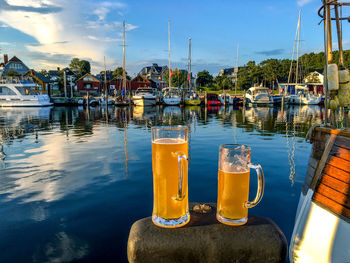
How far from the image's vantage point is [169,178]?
1.45 m

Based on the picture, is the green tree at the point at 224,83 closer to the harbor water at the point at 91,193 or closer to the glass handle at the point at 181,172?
the harbor water at the point at 91,193

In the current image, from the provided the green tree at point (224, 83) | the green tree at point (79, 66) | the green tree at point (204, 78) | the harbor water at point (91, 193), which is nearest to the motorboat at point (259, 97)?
the harbor water at point (91, 193)

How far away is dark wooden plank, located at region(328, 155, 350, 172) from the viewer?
185 cm

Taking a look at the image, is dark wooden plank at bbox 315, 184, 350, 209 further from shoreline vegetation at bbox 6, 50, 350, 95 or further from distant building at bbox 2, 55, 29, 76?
distant building at bbox 2, 55, 29, 76

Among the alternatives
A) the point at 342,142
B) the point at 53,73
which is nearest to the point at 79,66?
the point at 53,73

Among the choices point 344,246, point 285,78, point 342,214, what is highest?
point 285,78

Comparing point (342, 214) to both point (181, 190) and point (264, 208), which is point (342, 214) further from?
point (264, 208)

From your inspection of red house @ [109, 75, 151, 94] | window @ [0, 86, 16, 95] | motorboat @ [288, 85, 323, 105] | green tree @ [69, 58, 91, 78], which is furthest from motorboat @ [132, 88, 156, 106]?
green tree @ [69, 58, 91, 78]

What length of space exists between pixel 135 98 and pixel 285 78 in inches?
2283

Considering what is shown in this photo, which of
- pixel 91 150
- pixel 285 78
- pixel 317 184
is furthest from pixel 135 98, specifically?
pixel 285 78

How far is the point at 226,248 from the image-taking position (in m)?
1.32

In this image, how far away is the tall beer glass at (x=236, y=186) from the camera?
1.47 metres

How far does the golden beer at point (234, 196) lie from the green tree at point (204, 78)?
85569 millimetres

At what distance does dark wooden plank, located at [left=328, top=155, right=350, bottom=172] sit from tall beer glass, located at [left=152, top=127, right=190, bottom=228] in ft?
4.27
